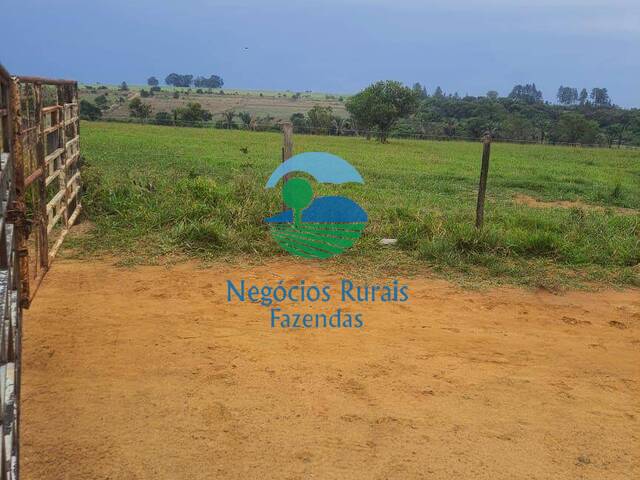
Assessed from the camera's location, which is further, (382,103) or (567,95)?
(567,95)

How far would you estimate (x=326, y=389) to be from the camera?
3500 millimetres

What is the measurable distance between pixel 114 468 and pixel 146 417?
1.37 feet

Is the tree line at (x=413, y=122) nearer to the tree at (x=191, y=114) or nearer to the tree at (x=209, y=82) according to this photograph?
the tree at (x=191, y=114)

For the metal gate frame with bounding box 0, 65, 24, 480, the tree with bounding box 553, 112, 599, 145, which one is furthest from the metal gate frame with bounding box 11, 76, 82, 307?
the tree with bounding box 553, 112, 599, 145

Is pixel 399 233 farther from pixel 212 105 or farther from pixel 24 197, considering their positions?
pixel 212 105

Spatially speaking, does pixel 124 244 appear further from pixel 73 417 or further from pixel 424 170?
pixel 424 170

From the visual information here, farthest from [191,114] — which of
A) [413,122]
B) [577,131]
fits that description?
[577,131]

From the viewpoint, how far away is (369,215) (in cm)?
772

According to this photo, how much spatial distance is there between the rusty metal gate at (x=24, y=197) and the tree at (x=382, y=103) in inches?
1114

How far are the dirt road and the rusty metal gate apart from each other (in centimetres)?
54

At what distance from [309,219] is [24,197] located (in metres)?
3.85

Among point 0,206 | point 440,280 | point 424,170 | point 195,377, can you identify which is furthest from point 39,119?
point 424,170

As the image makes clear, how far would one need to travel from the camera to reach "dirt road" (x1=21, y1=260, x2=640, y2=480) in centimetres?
282

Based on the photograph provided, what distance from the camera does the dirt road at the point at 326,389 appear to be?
2.82 m
